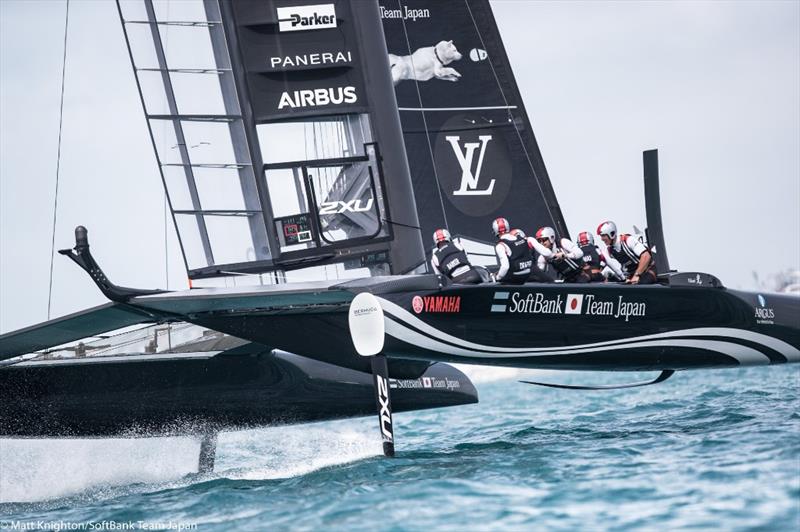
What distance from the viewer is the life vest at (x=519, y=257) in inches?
284

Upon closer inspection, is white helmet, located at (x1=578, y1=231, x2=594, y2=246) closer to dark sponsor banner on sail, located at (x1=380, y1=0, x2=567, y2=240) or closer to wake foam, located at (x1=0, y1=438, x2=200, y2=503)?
dark sponsor banner on sail, located at (x1=380, y1=0, x2=567, y2=240)

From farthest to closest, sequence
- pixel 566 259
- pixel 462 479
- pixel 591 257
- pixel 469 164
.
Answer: pixel 469 164
pixel 591 257
pixel 566 259
pixel 462 479

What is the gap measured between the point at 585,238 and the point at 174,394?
329 cm

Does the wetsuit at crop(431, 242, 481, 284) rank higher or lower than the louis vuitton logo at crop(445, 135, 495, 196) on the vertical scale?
lower

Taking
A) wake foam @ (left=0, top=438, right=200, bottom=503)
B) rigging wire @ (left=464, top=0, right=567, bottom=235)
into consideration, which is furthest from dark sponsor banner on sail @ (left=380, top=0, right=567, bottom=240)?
wake foam @ (left=0, top=438, right=200, bottom=503)

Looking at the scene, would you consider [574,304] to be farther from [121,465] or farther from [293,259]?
[121,465]

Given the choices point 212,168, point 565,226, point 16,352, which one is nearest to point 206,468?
point 16,352

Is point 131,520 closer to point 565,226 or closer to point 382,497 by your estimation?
point 382,497

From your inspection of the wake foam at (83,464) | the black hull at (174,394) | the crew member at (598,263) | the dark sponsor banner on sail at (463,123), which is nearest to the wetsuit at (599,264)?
the crew member at (598,263)

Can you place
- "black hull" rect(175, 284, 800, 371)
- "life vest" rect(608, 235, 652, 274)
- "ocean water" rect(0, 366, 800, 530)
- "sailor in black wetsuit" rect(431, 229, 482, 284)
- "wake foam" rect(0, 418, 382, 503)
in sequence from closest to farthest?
"ocean water" rect(0, 366, 800, 530), "black hull" rect(175, 284, 800, 371), "sailor in black wetsuit" rect(431, 229, 482, 284), "wake foam" rect(0, 418, 382, 503), "life vest" rect(608, 235, 652, 274)

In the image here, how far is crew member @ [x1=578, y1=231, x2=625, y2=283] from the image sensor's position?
806 cm

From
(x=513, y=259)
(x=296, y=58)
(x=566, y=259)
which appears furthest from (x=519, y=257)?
(x=296, y=58)

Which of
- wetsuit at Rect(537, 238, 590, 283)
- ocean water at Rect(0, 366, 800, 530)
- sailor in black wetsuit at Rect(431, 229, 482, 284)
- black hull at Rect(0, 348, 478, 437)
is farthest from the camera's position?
wetsuit at Rect(537, 238, 590, 283)

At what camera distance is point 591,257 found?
8156mm
